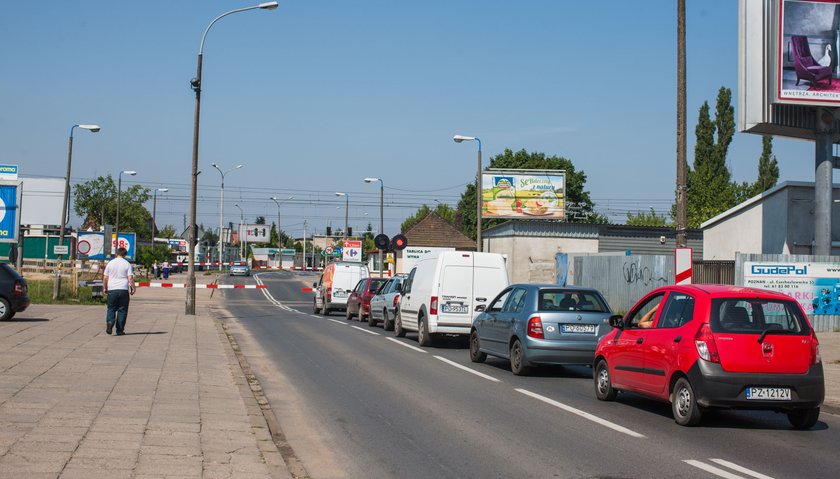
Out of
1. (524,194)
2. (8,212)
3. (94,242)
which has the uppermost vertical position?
(524,194)

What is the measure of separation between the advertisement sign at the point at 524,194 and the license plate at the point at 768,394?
50.5m

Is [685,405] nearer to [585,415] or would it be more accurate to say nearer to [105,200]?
[585,415]

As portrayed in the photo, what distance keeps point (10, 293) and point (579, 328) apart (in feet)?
52.0

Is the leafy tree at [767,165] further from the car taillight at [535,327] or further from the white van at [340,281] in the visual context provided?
the car taillight at [535,327]

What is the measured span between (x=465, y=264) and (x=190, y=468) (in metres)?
14.4

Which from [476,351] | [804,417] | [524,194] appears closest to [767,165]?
[524,194]

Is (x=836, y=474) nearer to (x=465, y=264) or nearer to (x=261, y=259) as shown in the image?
(x=465, y=264)

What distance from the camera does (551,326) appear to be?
15539 mm

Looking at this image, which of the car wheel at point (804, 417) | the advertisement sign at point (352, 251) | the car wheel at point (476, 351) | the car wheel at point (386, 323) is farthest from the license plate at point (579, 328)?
the advertisement sign at point (352, 251)

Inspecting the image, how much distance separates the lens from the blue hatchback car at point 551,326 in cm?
1545

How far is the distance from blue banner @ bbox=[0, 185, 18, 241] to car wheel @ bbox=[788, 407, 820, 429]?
32760 mm

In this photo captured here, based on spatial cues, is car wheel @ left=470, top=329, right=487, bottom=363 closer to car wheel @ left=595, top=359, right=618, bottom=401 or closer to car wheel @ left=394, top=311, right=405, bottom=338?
car wheel @ left=595, top=359, right=618, bottom=401

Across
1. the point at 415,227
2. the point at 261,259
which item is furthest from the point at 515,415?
the point at 261,259

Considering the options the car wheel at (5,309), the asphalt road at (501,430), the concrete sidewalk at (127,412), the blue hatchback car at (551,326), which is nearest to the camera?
the concrete sidewalk at (127,412)
